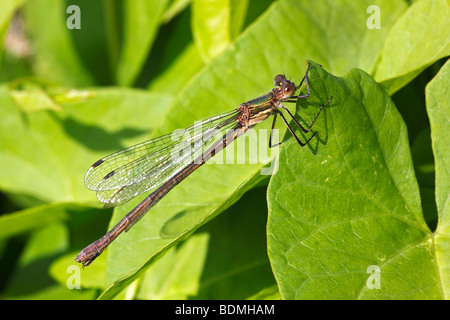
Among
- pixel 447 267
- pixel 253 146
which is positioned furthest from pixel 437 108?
pixel 253 146

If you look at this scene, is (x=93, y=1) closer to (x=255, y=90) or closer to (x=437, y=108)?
(x=255, y=90)

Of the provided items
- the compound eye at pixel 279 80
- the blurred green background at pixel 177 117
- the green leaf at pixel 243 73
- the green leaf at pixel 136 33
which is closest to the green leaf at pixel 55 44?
the blurred green background at pixel 177 117

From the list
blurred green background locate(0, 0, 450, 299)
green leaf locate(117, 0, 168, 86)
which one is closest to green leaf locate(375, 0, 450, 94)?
blurred green background locate(0, 0, 450, 299)

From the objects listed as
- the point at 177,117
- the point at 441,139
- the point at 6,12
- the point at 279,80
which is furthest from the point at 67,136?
the point at 441,139

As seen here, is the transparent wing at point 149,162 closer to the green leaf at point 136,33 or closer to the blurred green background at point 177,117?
the blurred green background at point 177,117

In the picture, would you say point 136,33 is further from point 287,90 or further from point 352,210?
point 352,210

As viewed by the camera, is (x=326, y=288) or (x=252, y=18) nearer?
(x=326, y=288)
